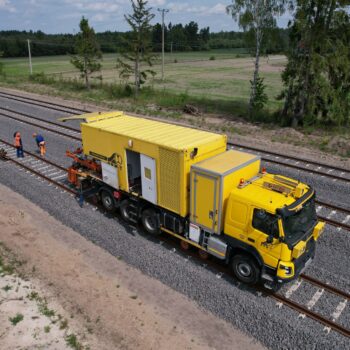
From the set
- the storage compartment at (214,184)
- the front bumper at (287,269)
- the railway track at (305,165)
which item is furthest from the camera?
the railway track at (305,165)

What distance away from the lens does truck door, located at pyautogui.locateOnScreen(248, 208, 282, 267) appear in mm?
8688

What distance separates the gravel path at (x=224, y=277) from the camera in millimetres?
8516

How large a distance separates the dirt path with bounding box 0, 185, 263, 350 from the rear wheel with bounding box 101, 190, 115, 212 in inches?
70.2

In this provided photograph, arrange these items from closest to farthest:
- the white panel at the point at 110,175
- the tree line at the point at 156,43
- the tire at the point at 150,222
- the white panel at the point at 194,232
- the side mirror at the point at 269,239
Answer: the side mirror at the point at 269,239, the white panel at the point at 194,232, the tire at the point at 150,222, the white panel at the point at 110,175, the tree line at the point at 156,43

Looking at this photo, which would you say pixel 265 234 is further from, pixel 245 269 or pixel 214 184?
pixel 214 184

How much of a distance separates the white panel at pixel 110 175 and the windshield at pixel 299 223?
21.3ft

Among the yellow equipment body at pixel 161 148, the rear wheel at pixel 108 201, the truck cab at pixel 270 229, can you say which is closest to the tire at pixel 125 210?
the yellow equipment body at pixel 161 148

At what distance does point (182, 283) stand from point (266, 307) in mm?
2473

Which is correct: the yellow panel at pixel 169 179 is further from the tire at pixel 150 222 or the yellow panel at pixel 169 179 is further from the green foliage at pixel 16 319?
the green foliage at pixel 16 319

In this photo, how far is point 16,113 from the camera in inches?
1178

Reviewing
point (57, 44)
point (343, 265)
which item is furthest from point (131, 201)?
point (57, 44)

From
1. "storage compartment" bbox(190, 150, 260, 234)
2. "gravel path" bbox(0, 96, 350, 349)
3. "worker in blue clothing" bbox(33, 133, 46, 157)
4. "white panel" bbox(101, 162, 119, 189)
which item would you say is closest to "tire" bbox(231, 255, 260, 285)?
"gravel path" bbox(0, 96, 350, 349)

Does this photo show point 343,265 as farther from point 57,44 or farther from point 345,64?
point 57,44

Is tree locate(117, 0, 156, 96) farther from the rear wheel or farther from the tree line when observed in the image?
the tree line
